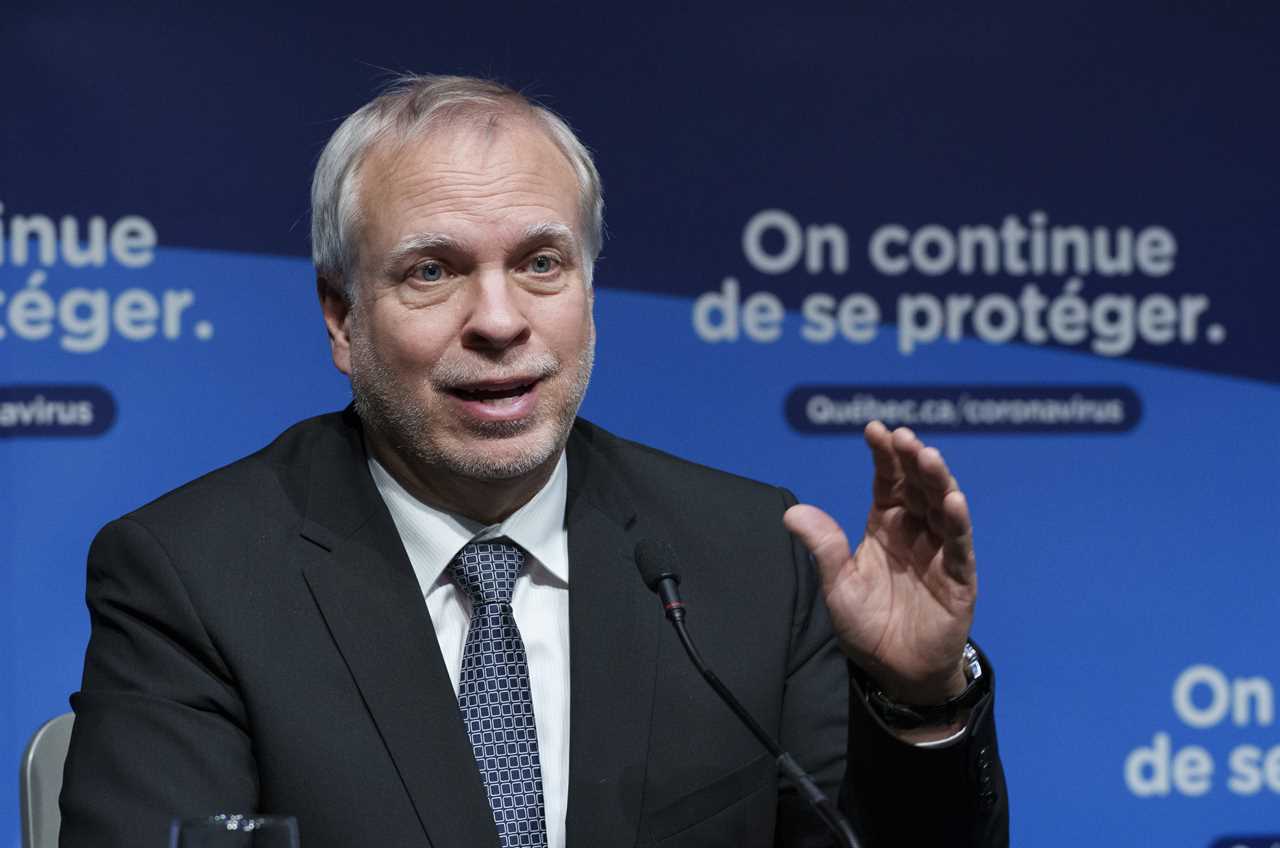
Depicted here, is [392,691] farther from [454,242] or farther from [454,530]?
[454,242]

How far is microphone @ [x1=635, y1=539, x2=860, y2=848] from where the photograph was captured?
1563mm

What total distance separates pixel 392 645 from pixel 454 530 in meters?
0.19

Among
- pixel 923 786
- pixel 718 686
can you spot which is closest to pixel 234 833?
pixel 718 686

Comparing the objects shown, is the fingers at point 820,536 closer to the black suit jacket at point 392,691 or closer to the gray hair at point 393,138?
the black suit jacket at point 392,691

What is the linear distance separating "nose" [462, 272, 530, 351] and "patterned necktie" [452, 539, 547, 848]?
273 millimetres

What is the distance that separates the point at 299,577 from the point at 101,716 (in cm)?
29

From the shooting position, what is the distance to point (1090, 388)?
3.72 metres

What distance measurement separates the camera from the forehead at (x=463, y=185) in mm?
2146

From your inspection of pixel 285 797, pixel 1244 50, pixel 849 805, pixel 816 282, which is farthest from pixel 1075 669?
pixel 285 797

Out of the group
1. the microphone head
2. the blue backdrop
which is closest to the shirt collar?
the microphone head

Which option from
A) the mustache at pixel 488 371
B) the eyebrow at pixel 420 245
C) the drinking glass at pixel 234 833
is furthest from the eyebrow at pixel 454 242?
the drinking glass at pixel 234 833

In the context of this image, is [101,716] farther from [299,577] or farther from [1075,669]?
[1075,669]

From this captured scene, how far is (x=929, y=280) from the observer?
369cm

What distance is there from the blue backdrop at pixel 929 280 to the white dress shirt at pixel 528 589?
140cm
